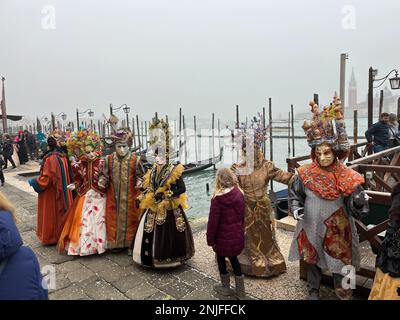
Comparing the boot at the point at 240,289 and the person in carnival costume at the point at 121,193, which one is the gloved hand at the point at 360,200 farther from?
the person in carnival costume at the point at 121,193

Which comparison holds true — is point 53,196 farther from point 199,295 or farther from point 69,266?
point 199,295

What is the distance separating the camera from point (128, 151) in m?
4.38

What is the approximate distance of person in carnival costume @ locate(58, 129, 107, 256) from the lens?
416 cm

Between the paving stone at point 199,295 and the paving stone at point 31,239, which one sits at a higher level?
the paving stone at point 199,295

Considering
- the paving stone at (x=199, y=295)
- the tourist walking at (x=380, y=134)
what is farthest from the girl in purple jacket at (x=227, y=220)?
the tourist walking at (x=380, y=134)

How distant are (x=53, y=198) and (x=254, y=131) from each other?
10.3 feet

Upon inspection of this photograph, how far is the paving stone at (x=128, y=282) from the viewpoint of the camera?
10.9ft

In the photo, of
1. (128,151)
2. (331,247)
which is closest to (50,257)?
(128,151)

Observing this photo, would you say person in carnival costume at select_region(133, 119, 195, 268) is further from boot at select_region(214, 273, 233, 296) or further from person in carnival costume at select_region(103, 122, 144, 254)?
boot at select_region(214, 273, 233, 296)

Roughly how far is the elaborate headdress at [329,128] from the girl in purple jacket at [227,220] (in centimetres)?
85

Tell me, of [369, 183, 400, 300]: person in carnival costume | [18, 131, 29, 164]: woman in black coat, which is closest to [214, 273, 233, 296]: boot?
[369, 183, 400, 300]: person in carnival costume

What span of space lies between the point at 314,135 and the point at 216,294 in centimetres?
183

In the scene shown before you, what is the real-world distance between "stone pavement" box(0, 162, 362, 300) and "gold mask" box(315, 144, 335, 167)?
133 centimetres

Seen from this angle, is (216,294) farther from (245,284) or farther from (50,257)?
(50,257)
